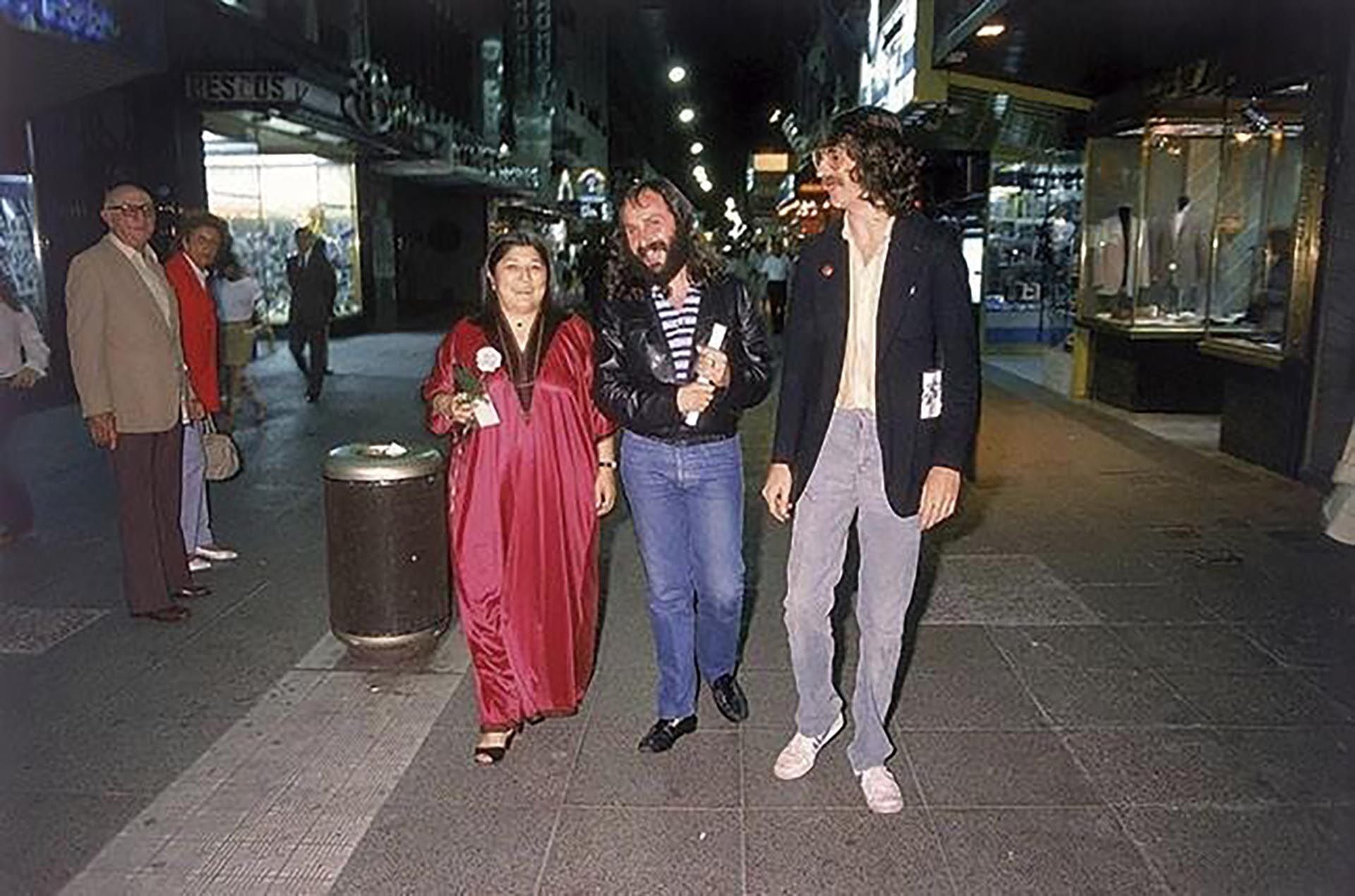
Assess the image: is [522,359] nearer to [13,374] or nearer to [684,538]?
[684,538]

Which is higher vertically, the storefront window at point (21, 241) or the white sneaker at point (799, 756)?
the storefront window at point (21, 241)

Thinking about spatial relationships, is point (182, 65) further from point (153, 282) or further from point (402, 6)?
point (402, 6)

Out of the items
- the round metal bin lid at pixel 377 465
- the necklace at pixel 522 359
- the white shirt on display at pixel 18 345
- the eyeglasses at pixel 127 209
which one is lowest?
the round metal bin lid at pixel 377 465

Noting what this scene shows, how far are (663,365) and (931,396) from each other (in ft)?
2.97

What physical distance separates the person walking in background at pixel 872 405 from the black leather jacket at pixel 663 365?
0.19 meters

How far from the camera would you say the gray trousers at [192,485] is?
6.07 m

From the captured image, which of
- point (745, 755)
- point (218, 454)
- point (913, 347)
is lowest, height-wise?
point (745, 755)

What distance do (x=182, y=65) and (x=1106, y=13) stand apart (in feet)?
34.3

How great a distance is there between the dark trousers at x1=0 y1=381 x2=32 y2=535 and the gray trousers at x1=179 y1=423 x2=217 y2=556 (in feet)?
4.09

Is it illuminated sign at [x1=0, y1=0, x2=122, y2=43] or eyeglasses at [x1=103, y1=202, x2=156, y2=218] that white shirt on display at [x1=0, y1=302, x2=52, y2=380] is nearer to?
eyeglasses at [x1=103, y1=202, x2=156, y2=218]

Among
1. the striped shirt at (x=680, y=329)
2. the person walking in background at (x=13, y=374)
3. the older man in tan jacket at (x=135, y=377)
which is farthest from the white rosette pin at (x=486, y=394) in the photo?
the person walking in background at (x=13, y=374)

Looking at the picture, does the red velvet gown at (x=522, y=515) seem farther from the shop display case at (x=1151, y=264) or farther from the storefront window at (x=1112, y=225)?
the storefront window at (x=1112, y=225)

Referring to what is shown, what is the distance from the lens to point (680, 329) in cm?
376

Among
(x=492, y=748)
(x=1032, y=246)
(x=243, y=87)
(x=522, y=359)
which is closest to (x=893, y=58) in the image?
(x=1032, y=246)
